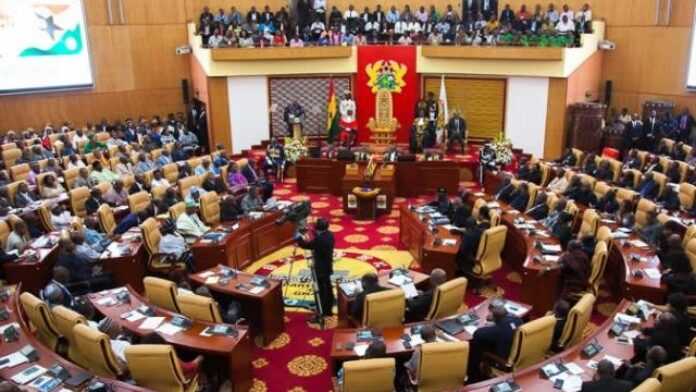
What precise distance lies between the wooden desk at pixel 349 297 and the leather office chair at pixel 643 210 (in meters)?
4.82

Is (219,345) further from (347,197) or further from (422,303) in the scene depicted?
(347,197)

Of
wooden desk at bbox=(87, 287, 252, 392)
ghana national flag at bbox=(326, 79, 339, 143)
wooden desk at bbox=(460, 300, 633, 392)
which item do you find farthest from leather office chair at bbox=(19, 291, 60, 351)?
ghana national flag at bbox=(326, 79, 339, 143)

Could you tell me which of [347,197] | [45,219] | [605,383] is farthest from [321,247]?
[45,219]

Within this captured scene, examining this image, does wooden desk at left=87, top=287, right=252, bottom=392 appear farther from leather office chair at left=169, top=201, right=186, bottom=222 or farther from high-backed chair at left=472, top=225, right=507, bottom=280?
high-backed chair at left=472, top=225, right=507, bottom=280

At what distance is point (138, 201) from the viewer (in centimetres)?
1226

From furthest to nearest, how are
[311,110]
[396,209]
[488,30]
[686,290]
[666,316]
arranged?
[311,110], [488,30], [396,209], [686,290], [666,316]

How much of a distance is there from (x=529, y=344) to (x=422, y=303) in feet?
5.20

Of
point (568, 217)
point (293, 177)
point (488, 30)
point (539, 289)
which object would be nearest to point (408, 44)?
point (488, 30)

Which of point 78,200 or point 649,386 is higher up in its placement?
point 78,200

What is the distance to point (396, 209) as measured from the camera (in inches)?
583

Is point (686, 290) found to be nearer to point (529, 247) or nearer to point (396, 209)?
point (529, 247)

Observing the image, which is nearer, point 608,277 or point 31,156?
point 608,277

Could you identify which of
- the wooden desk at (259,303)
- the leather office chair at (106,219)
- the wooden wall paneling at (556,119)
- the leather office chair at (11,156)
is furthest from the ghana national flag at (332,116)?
the wooden desk at (259,303)

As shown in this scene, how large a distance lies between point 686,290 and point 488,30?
12.7m
